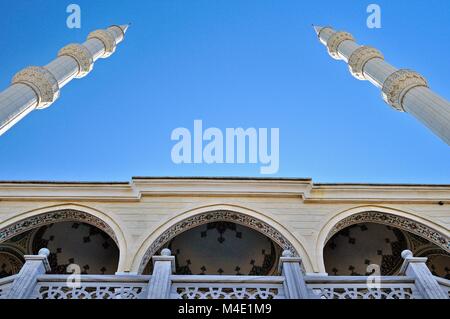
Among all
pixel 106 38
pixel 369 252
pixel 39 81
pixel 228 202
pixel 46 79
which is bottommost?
pixel 228 202

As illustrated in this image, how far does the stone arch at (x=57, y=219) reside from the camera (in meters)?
9.05

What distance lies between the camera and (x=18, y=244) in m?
10.6

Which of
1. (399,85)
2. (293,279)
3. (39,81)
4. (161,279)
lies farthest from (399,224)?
(39,81)

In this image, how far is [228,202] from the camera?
9719 mm

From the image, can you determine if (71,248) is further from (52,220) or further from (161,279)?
(161,279)

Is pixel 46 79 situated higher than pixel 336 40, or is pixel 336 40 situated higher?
pixel 336 40

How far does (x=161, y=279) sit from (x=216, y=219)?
503 centimetres

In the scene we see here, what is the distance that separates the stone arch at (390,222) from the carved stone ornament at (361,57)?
597cm

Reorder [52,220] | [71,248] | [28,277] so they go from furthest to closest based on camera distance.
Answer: [71,248]
[52,220]
[28,277]

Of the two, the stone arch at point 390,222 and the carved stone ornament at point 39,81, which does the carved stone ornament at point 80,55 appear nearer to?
the carved stone ornament at point 39,81
